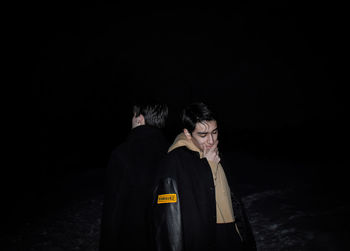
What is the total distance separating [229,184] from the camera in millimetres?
1940

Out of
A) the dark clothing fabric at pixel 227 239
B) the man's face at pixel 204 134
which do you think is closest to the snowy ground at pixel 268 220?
the dark clothing fabric at pixel 227 239

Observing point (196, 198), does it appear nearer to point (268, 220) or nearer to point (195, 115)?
point (195, 115)

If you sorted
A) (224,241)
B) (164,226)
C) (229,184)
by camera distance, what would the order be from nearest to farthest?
(164,226) → (224,241) → (229,184)

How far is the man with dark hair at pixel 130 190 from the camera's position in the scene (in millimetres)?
2012

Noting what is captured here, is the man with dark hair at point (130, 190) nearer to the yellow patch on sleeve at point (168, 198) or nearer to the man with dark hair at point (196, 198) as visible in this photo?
the man with dark hair at point (196, 198)

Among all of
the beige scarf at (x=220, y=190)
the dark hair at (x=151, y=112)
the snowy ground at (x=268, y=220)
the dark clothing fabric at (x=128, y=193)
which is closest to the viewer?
the beige scarf at (x=220, y=190)

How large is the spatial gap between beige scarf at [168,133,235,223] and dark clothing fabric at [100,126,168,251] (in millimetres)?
547

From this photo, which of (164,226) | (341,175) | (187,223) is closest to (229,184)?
(187,223)

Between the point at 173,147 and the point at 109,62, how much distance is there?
35091mm

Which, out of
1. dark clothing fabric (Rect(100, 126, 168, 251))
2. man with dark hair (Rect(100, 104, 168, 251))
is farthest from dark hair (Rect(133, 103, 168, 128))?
dark clothing fabric (Rect(100, 126, 168, 251))

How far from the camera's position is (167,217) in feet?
4.62

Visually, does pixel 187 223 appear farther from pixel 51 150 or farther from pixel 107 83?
pixel 107 83

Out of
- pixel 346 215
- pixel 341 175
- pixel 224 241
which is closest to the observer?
pixel 224 241

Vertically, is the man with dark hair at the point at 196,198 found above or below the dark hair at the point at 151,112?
below
